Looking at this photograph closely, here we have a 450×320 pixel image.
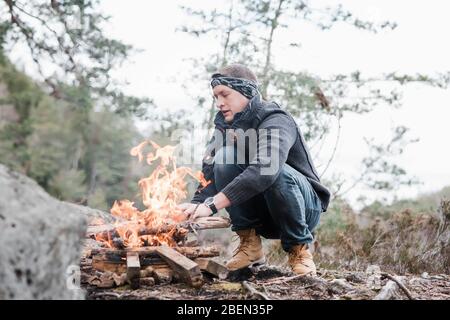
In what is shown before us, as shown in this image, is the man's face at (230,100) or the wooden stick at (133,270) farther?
the man's face at (230,100)

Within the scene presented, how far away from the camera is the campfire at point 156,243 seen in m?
3.26

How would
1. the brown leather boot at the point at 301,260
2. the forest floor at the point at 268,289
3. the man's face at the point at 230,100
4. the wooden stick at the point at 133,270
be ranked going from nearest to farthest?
the forest floor at the point at 268,289 < the wooden stick at the point at 133,270 < the brown leather boot at the point at 301,260 < the man's face at the point at 230,100

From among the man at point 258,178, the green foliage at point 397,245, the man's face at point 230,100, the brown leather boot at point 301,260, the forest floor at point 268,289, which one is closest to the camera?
the forest floor at point 268,289

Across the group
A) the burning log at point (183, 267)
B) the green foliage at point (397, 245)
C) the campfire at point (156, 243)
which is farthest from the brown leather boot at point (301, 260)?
the green foliage at point (397, 245)

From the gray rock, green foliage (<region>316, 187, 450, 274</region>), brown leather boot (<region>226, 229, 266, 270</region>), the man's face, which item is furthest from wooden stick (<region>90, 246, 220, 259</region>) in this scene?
green foliage (<region>316, 187, 450, 274</region>)

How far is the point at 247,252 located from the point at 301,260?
1.42 feet

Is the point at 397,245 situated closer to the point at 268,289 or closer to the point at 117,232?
the point at 268,289

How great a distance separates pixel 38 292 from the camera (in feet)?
6.89

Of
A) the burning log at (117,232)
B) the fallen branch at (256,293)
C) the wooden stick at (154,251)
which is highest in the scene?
the burning log at (117,232)

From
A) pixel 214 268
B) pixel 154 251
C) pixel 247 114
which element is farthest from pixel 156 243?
pixel 247 114

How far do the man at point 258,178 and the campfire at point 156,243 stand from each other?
169 mm

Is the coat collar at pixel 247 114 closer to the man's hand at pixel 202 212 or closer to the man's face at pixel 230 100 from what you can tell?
the man's face at pixel 230 100
